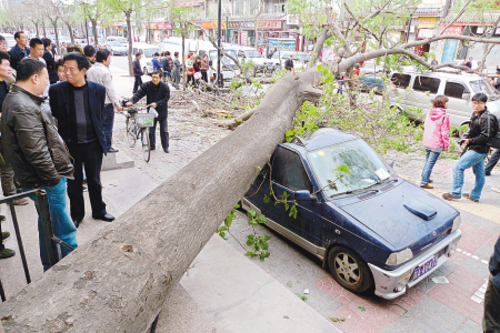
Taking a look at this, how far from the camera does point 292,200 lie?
4203mm

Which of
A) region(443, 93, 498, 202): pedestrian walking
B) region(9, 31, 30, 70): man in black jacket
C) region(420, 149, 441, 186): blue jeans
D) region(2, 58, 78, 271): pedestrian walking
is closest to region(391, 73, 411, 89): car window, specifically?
region(420, 149, 441, 186): blue jeans

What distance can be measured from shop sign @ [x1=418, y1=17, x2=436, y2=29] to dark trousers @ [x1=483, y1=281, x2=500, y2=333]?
88.4ft

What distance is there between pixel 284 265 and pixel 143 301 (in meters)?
2.53

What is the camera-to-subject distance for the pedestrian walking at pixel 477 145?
18.7 feet

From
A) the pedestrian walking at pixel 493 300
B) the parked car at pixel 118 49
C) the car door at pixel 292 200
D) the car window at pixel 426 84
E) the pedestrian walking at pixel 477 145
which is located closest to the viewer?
the pedestrian walking at pixel 493 300

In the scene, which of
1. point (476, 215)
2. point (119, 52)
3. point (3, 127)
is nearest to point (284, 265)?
point (3, 127)

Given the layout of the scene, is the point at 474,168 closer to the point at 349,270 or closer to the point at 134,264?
the point at 349,270

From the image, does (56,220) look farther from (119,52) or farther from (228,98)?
(119,52)

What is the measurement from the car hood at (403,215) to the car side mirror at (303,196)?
12.5 inches

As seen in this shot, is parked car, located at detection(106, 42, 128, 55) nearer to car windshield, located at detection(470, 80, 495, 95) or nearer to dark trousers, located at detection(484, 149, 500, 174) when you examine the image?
car windshield, located at detection(470, 80, 495, 95)

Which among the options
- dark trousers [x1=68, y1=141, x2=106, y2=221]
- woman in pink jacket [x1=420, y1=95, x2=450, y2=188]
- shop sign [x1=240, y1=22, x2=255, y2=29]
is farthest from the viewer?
shop sign [x1=240, y1=22, x2=255, y2=29]

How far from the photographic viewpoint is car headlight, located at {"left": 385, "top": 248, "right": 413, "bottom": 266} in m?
3.28

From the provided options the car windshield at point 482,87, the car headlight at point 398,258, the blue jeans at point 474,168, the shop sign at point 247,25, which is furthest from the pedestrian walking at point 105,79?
the shop sign at point 247,25

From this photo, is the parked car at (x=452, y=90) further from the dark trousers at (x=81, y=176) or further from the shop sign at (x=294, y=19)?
the dark trousers at (x=81, y=176)
